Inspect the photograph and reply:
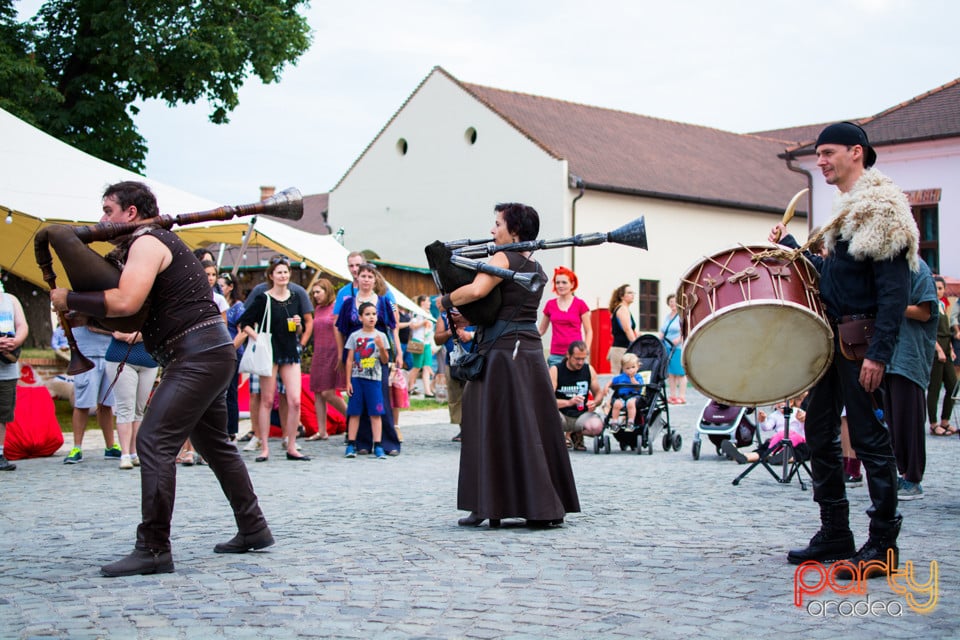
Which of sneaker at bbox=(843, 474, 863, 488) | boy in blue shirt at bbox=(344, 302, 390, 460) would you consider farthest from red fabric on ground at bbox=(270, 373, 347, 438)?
sneaker at bbox=(843, 474, 863, 488)

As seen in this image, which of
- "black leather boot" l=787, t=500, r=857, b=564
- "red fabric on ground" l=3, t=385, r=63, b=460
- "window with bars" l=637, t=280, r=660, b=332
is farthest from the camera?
"window with bars" l=637, t=280, r=660, b=332

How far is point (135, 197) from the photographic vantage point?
5977 millimetres

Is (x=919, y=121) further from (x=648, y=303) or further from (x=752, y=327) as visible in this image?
(x=752, y=327)

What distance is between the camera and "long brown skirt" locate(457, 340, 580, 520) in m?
7.07

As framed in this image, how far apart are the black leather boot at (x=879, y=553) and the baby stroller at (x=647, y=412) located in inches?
292

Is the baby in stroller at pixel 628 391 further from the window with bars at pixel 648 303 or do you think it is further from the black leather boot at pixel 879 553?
the window with bars at pixel 648 303

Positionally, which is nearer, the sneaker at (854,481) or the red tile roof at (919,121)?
the sneaker at (854,481)

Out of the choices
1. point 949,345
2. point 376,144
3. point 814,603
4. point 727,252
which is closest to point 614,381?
point 949,345

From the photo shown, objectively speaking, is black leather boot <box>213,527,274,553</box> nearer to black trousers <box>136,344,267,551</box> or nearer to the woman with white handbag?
black trousers <box>136,344,267,551</box>

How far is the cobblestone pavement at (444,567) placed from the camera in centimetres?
454

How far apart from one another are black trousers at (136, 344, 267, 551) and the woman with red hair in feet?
25.2

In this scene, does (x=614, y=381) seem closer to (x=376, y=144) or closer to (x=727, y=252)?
(x=727, y=252)

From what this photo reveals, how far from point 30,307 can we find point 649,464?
1426 centimetres

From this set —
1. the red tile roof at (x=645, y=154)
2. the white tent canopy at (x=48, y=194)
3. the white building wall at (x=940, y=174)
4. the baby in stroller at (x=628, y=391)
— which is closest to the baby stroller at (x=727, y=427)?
the baby in stroller at (x=628, y=391)
